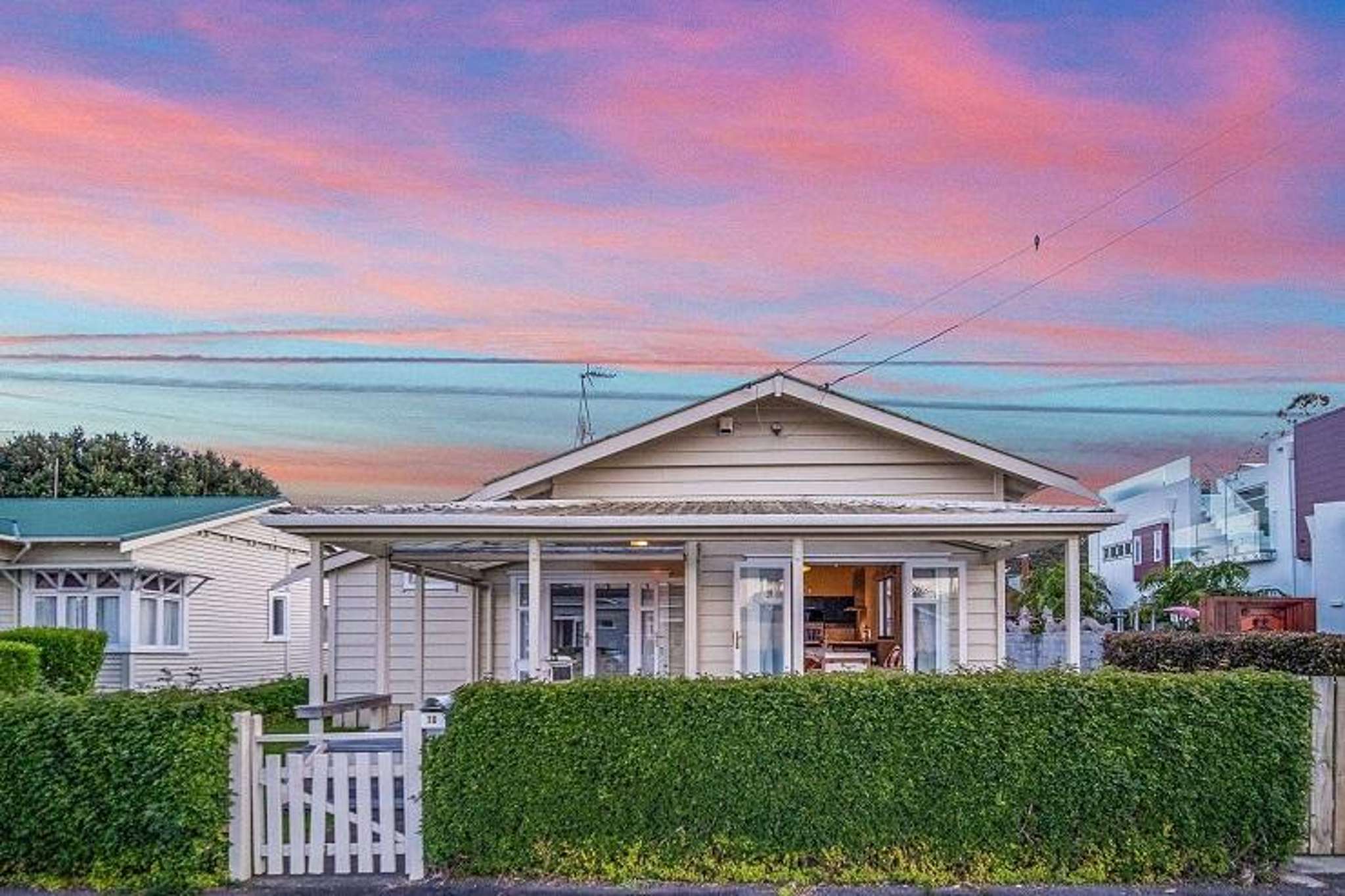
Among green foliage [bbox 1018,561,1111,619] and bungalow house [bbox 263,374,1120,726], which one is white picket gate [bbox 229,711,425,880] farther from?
green foliage [bbox 1018,561,1111,619]

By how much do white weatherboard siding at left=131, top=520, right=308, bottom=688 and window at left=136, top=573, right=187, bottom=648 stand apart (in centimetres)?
22

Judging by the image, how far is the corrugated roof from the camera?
13172 millimetres

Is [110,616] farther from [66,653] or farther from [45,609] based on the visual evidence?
[66,653]

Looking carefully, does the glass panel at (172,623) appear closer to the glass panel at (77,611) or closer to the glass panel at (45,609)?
the glass panel at (77,611)

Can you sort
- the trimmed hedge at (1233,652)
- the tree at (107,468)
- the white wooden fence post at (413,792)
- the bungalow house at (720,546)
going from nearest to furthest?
the white wooden fence post at (413,792) < the trimmed hedge at (1233,652) < the bungalow house at (720,546) < the tree at (107,468)

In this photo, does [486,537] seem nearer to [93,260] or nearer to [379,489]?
[93,260]

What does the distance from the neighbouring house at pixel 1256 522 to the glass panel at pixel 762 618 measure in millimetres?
6614

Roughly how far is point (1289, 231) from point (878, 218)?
546 centimetres

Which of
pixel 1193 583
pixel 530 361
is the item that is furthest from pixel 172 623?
pixel 1193 583

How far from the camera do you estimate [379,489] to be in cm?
2909

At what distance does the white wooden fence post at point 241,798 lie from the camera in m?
8.81

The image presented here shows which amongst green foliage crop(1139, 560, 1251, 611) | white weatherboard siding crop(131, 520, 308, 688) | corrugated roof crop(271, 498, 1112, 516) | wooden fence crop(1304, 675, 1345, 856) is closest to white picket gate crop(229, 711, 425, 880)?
corrugated roof crop(271, 498, 1112, 516)

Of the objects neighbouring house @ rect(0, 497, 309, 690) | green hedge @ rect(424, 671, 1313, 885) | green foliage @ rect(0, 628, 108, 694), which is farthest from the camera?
neighbouring house @ rect(0, 497, 309, 690)

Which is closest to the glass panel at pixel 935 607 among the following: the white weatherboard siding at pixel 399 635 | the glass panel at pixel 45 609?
the white weatherboard siding at pixel 399 635
